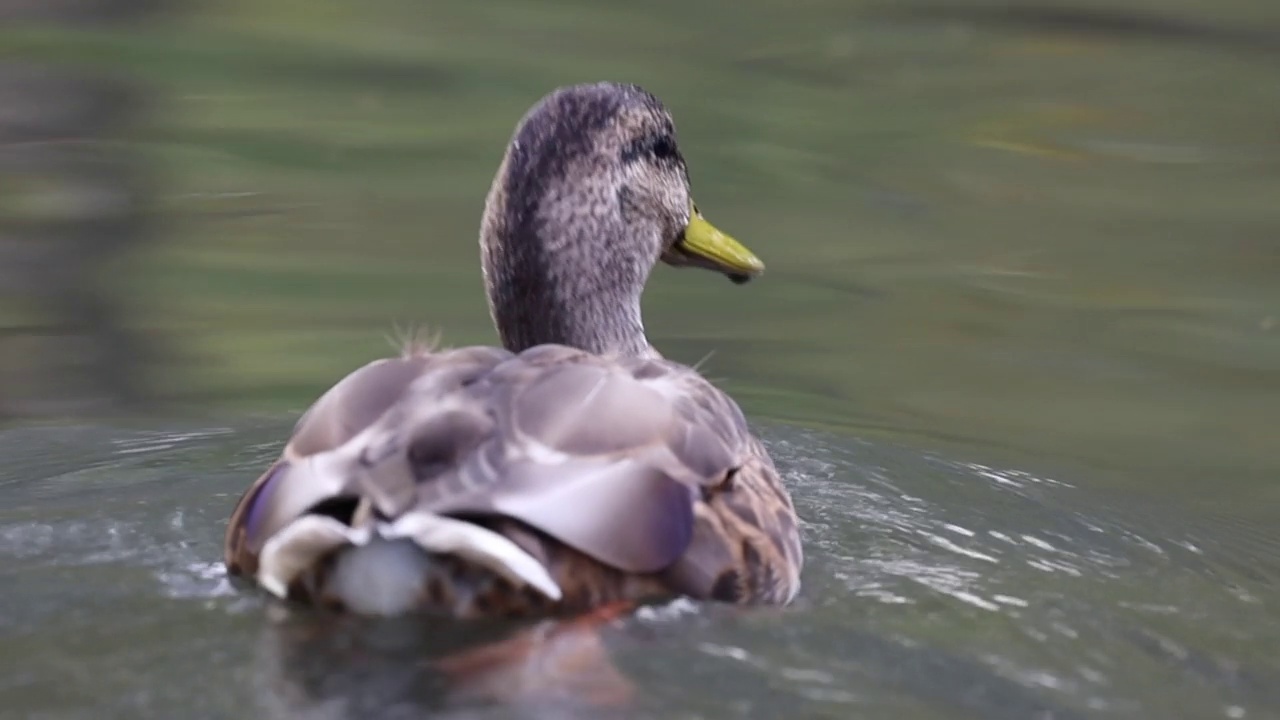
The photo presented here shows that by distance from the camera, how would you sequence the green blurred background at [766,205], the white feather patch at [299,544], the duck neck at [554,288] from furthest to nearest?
the green blurred background at [766,205] < the duck neck at [554,288] < the white feather patch at [299,544]

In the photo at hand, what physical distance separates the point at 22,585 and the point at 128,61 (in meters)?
7.31

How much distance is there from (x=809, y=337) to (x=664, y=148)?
1.88m

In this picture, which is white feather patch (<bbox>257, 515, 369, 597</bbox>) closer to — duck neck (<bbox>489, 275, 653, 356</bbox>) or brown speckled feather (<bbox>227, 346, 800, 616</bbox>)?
brown speckled feather (<bbox>227, 346, 800, 616</bbox>)

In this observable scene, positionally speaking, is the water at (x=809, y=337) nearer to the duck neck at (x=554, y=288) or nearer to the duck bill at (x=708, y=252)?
the duck bill at (x=708, y=252)

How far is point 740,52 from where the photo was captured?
513 inches

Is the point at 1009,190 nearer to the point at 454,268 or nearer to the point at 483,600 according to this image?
the point at 454,268

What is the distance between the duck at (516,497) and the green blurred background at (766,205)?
2.10 metres

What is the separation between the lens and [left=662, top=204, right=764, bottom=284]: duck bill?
7.12m

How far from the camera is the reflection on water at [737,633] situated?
4.78m

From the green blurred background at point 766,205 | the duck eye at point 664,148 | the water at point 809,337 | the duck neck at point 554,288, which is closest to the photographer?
the water at point 809,337

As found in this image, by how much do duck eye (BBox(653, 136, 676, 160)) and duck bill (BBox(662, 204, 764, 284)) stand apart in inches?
12.1

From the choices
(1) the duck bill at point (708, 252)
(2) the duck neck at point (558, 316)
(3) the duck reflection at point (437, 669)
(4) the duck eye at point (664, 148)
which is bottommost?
(3) the duck reflection at point (437, 669)

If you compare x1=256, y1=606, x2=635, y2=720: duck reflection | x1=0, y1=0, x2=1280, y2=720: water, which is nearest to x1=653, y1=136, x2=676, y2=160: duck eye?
x1=0, y1=0, x2=1280, y2=720: water

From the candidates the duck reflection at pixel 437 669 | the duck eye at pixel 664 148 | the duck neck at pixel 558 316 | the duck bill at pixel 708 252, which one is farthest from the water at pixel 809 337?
the duck eye at pixel 664 148
